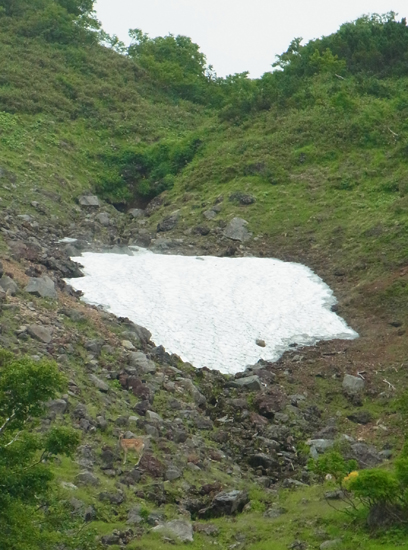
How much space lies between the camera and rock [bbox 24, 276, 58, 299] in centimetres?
2216

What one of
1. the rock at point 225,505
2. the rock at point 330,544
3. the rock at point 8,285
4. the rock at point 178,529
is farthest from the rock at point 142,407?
the rock at point 330,544

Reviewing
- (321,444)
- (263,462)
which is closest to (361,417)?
(321,444)

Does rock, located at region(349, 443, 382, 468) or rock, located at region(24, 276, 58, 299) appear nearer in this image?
rock, located at region(349, 443, 382, 468)

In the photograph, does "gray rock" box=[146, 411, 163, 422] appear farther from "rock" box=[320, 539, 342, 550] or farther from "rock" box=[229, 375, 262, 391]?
"rock" box=[320, 539, 342, 550]

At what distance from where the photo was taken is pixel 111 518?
1423 cm

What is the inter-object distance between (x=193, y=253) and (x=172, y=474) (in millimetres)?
17238

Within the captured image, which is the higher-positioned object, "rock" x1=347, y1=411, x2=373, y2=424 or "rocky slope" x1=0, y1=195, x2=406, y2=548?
"rock" x1=347, y1=411, x2=373, y2=424

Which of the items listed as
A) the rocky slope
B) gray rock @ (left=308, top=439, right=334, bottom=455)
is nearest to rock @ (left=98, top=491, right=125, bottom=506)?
the rocky slope

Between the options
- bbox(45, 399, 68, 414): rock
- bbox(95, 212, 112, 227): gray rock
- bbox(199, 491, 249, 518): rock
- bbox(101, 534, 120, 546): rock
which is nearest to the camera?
bbox(101, 534, 120, 546): rock

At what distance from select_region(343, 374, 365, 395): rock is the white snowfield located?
2.53 metres

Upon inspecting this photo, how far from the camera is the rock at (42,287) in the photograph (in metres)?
22.2

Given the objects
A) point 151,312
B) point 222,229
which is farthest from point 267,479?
point 222,229

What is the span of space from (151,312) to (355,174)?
15307 millimetres

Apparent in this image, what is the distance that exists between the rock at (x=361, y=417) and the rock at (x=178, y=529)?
7147 millimetres
